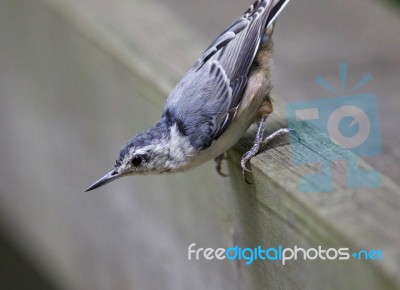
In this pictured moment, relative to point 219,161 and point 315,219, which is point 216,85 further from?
point 315,219

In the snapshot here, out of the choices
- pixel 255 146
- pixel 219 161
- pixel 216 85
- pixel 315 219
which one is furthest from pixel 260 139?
pixel 315 219

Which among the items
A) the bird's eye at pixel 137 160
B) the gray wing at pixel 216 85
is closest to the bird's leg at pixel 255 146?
the gray wing at pixel 216 85

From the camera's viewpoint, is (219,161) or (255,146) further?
(219,161)

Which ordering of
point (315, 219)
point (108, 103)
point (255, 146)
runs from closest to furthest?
point (315, 219), point (255, 146), point (108, 103)

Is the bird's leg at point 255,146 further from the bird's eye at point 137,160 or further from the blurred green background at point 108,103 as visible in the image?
the bird's eye at point 137,160

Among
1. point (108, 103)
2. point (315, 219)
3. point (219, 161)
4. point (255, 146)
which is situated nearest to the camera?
point (315, 219)

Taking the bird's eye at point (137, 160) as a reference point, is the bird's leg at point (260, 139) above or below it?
above

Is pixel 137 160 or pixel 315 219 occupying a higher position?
pixel 315 219

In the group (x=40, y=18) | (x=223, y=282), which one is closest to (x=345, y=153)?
(x=223, y=282)
